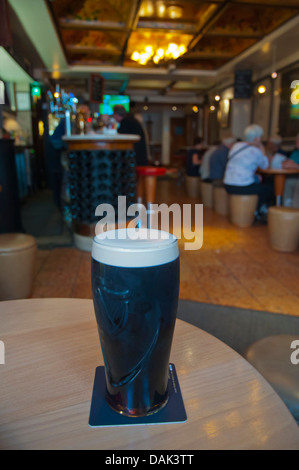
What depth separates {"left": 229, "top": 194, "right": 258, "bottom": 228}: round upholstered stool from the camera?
4.88 m

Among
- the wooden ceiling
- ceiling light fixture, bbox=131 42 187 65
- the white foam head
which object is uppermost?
the wooden ceiling

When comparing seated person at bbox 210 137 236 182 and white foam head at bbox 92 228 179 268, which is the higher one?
white foam head at bbox 92 228 179 268

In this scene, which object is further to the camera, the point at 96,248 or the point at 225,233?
the point at 225,233

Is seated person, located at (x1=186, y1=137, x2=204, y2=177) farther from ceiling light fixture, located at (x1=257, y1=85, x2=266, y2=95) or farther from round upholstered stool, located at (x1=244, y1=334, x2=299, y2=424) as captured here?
round upholstered stool, located at (x1=244, y1=334, x2=299, y2=424)

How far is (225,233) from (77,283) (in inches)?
91.8

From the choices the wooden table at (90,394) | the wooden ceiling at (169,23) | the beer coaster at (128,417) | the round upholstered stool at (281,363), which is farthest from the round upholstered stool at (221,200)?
the beer coaster at (128,417)

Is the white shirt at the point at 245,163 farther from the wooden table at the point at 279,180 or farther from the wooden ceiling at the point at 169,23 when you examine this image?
the wooden ceiling at the point at 169,23

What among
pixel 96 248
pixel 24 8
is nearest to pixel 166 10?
pixel 24 8

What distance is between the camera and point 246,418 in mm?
479

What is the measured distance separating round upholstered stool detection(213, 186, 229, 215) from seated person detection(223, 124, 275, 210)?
1.94ft

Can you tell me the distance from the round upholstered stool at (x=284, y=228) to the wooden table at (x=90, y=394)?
3239mm

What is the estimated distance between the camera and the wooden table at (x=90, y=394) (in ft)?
1.46

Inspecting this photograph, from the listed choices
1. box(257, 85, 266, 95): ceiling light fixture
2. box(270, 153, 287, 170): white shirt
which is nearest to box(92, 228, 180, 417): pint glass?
box(270, 153, 287, 170): white shirt

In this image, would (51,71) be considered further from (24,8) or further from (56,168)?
(56,168)
